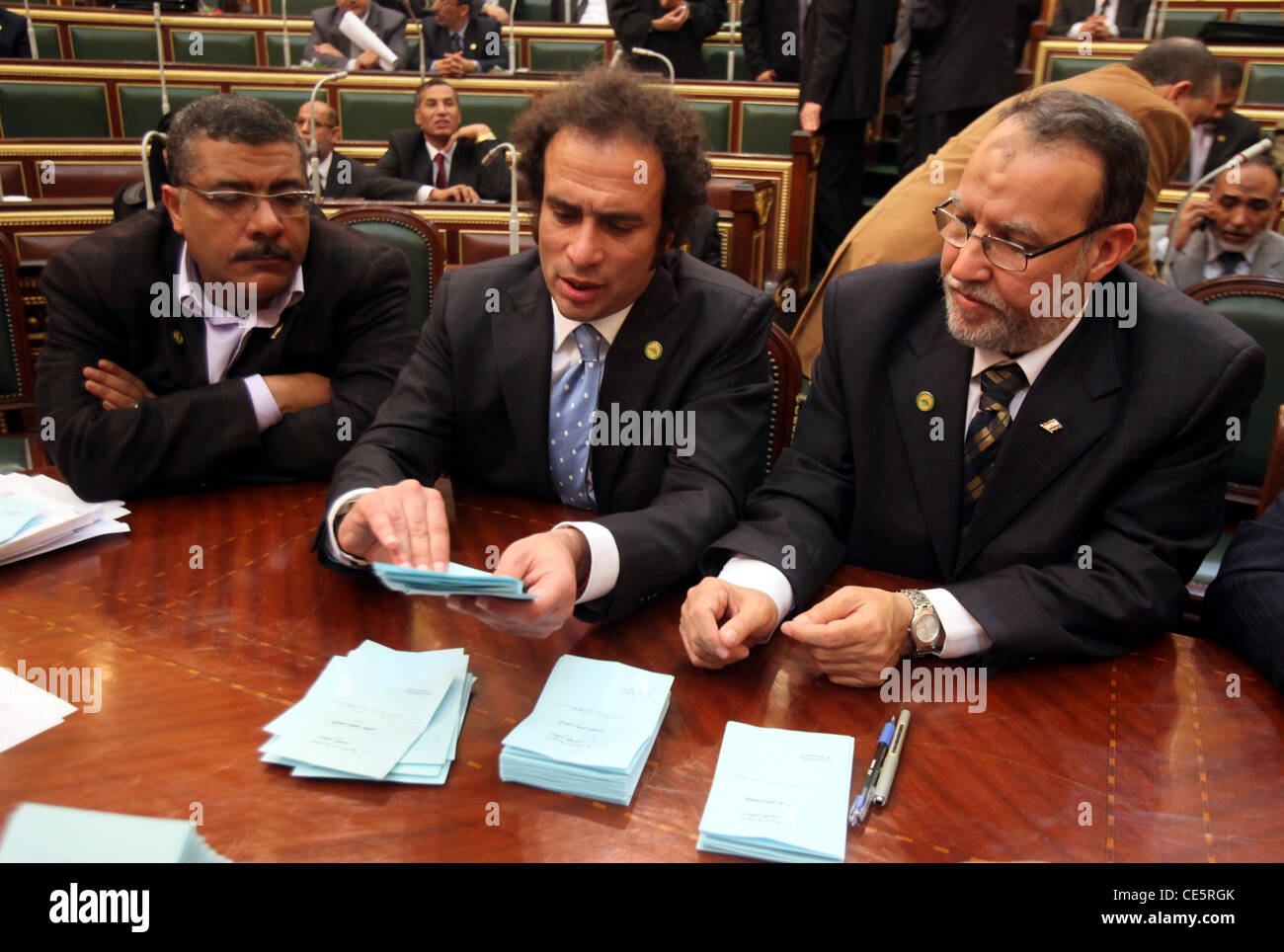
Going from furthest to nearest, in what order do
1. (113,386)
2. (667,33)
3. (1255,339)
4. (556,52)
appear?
1. (556,52)
2. (667,33)
3. (1255,339)
4. (113,386)

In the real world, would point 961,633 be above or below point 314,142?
below

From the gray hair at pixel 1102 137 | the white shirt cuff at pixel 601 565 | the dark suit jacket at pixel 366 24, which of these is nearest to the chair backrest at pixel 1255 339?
the gray hair at pixel 1102 137

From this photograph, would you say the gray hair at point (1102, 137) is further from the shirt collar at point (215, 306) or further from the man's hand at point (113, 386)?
the man's hand at point (113, 386)

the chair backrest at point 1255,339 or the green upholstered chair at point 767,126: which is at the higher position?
the green upholstered chair at point 767,126

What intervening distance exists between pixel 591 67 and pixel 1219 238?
2809 mm

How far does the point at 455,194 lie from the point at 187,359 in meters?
3.55

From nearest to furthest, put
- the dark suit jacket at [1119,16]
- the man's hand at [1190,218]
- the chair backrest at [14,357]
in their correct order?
the chair backrest at [14,357]
the man's hand at [1190,218]
the dark suit jacket at [1119,16]

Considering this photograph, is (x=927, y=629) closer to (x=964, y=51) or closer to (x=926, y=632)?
(x=926, y=632)

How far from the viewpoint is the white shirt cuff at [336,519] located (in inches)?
63.3

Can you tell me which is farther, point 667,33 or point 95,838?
point 667,33

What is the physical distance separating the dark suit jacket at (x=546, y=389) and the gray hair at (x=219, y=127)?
52 centimetres

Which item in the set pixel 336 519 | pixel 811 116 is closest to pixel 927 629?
pixel 336 519

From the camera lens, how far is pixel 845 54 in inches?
207

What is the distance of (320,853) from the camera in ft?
3.51
